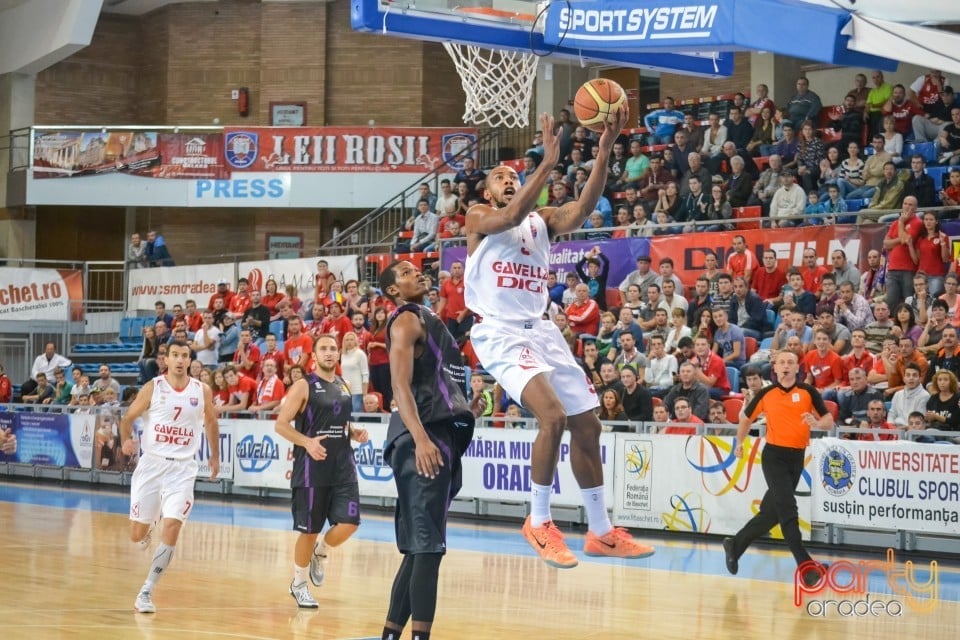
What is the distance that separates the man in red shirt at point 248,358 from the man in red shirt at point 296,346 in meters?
0.97

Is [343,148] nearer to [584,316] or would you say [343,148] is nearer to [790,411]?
[584,316]

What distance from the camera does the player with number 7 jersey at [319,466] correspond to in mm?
11125

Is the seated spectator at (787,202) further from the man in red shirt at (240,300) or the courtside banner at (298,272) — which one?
the man in red shirt at (240,300)

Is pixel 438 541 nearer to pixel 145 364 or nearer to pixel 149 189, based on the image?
pixel 145 364

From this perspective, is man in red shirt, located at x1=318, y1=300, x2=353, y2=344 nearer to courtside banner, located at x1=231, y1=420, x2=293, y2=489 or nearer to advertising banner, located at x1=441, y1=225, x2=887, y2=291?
courtside banner, located at x1=231, y1=420, x2=293, y2=489

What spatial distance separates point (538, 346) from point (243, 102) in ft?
91.0

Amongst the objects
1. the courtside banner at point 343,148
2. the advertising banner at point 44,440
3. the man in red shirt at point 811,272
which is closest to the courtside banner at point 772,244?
the man in red shirt at point 811,272

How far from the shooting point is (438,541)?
7473 millimetres

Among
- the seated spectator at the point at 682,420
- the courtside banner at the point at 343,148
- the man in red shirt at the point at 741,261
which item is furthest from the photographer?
the courtside banner at the point at 343,148

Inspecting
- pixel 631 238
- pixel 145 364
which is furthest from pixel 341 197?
pixel 631 238

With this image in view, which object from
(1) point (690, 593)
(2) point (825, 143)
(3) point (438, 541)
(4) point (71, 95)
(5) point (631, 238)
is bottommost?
(1) point (690, 593)

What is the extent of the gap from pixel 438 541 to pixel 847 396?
885 cm

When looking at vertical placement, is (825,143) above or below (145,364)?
above

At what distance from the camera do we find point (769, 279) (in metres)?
18.0
